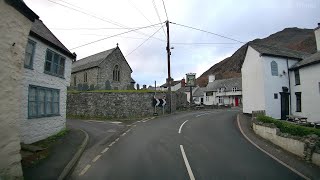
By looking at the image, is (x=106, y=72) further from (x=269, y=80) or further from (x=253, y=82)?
(x=269, y=80)

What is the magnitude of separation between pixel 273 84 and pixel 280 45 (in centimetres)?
8316

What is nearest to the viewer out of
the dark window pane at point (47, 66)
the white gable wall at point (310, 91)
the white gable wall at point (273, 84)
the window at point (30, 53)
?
the window at point (30, 53)

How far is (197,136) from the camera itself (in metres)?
17.0

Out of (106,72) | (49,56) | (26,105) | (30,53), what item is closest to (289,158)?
(26,105)

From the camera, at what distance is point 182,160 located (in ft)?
35.9

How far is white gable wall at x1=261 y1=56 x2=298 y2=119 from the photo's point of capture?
2553cm

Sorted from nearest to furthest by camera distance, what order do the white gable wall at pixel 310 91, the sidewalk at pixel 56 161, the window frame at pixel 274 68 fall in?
1. the sidewalk at pixel 56 161
2. the white gable wall at pixel 310 91
3. the window frame at pixel 274 68

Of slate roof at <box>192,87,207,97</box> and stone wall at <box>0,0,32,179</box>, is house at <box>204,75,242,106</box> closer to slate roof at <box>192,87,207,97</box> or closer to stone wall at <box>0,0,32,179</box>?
slate roof at <box>192,87,207,97</box>

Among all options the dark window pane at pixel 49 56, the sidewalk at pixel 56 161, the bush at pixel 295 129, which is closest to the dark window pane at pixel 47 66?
the dark window pane at pixel 49 56

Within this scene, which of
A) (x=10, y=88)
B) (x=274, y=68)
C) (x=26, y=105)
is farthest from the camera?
(x=274, y=68)

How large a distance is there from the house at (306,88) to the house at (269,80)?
60cm

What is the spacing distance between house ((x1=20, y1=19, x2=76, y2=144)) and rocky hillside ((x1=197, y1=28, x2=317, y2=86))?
99.4 meters

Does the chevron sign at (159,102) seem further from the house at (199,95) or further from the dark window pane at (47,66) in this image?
the house at (199,95)

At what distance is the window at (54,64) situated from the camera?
633 inches
